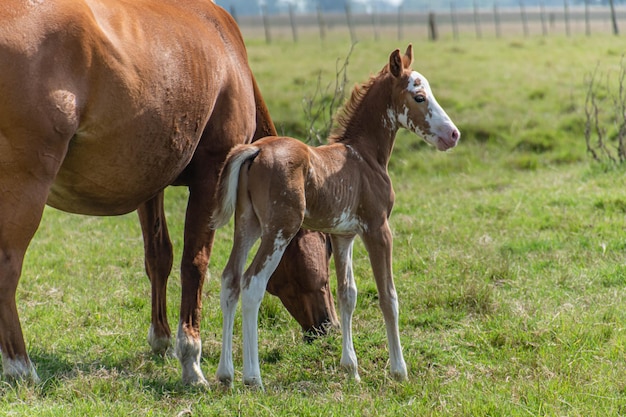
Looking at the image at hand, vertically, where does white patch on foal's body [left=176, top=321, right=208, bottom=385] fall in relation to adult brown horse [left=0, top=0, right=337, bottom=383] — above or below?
below

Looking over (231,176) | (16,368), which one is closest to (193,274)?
(231,176)

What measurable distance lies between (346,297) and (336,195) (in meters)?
0.64

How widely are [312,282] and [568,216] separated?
3.36 m

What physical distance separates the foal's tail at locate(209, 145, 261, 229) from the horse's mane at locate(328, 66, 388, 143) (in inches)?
30.5

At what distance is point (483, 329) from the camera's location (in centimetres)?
531

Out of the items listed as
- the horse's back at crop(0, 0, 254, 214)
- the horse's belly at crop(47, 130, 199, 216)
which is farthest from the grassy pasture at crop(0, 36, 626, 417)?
the horse's back at crop(0, 0, 254, 214)

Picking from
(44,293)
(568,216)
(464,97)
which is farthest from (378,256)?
(464,97)

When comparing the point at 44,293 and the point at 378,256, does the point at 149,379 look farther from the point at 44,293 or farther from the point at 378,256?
the point at 44,293

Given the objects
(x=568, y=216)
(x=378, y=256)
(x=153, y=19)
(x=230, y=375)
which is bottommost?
(x=568, y=216)

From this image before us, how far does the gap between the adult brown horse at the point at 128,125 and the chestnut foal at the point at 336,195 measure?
1.55 ft

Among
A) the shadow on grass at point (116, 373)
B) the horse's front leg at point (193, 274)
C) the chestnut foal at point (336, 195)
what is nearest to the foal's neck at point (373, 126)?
the chestnut foal at point (336, 195)

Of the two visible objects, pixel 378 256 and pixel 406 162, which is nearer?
pixel 378 256

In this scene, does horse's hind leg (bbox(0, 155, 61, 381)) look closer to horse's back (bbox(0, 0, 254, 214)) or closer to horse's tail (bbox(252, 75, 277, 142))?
horse's back (bbox(0, 0, 254, 214))

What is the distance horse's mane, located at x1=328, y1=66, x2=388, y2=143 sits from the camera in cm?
494
